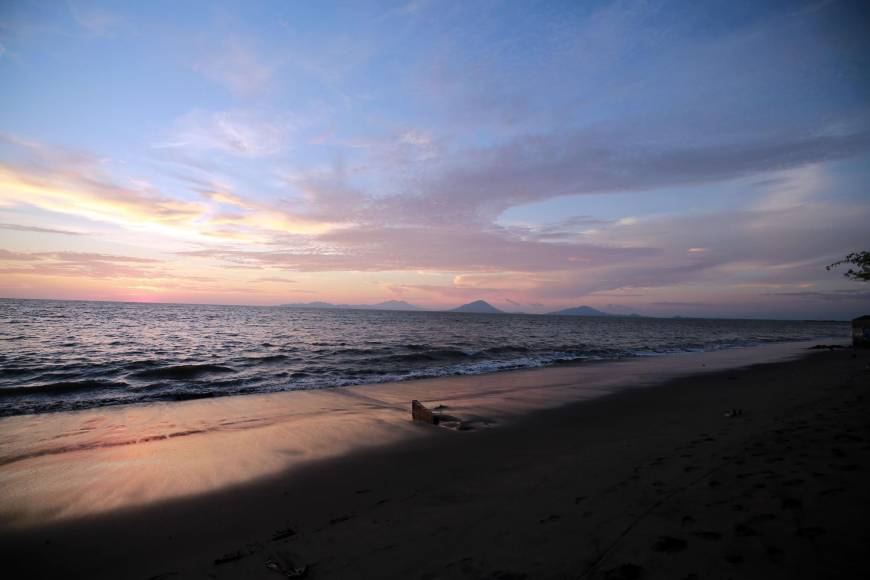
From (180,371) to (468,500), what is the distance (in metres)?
17.8

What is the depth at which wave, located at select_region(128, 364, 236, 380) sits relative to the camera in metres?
16.5

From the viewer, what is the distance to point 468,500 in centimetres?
529

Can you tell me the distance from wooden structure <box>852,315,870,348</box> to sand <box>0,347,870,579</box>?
2934 centimetres

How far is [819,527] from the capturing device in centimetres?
335

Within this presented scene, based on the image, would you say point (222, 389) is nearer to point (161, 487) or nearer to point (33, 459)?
point (33, 459)

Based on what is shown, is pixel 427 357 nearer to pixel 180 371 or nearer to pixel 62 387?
pixel 180 371

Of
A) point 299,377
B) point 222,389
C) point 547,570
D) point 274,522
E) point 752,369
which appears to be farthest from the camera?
point 752,369

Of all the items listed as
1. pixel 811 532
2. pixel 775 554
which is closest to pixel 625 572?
pixel 775 554

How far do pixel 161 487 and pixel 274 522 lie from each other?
9.05ft

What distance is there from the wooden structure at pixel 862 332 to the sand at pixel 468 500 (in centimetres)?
2934

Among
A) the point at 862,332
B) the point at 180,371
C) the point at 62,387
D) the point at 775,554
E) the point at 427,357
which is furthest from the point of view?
the point at 862,332

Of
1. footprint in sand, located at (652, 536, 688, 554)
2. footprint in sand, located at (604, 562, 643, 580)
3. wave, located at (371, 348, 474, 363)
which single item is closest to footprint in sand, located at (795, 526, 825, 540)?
footprint in sand, located at (652, 536, 688, 554)

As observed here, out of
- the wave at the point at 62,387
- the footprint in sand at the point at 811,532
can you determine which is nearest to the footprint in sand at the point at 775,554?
the footprint in sand at the point at 811,532

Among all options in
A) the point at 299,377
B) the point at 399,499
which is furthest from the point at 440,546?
the point at 299,377
